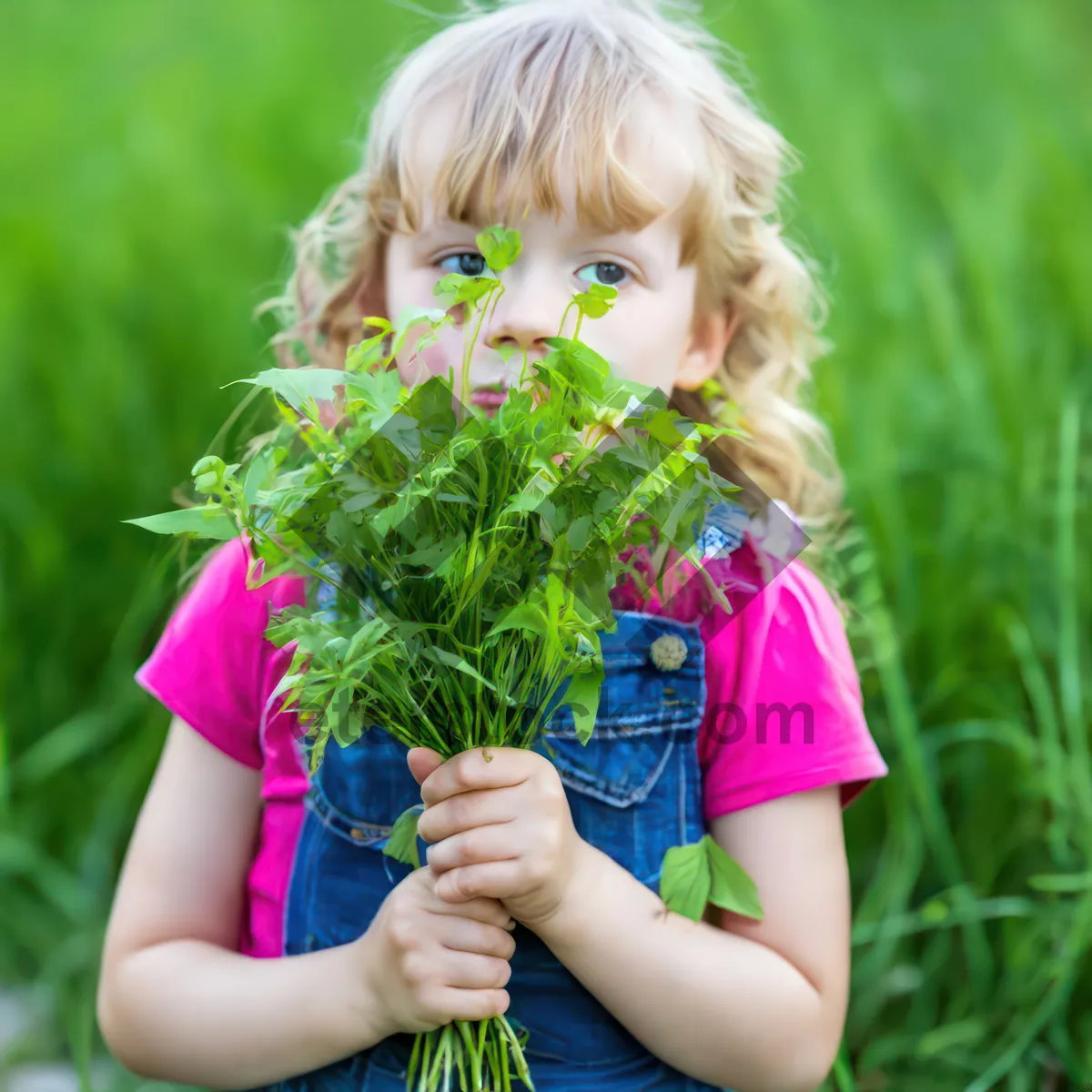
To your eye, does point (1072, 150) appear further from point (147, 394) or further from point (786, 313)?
point (147, 394)

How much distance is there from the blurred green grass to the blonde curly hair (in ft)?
0.72

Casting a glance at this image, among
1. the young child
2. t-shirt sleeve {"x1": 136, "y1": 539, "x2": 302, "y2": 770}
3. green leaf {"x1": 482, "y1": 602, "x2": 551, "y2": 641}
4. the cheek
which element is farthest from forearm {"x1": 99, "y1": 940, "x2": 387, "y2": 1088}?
the cheek

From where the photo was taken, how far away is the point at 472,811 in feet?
3.61

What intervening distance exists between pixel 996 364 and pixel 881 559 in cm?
42

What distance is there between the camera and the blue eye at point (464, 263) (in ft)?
4.50

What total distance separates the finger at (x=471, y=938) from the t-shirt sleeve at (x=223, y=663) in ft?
1.27

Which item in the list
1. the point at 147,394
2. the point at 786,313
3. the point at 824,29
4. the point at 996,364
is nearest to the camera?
the point at 786,313

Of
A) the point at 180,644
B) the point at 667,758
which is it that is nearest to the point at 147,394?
the point at 180,644

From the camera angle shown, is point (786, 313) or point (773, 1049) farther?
point (786, 313)

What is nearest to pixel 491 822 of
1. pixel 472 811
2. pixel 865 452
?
pixel 472 811

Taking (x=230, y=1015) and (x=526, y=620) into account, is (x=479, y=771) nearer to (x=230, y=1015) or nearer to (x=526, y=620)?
(x=526, y=620)

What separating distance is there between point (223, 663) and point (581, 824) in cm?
42

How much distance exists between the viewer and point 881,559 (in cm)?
198

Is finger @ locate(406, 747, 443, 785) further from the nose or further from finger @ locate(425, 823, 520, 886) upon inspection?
the nose
